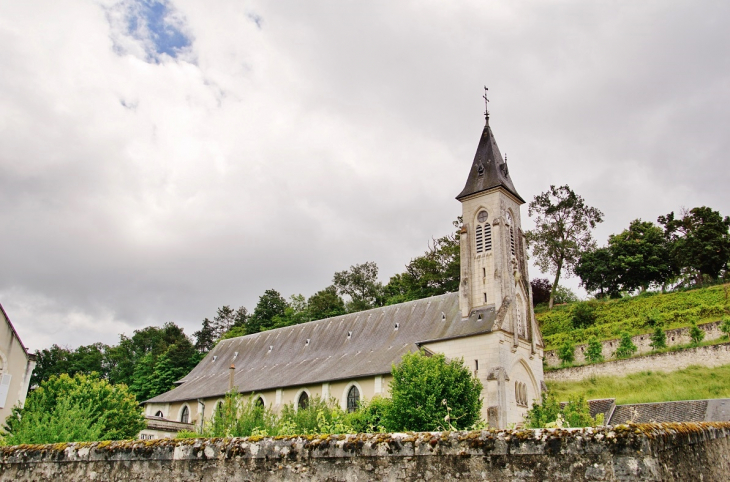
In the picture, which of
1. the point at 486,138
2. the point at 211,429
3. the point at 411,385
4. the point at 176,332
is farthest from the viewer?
the point at 176,332

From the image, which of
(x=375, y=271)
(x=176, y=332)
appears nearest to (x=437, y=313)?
(x=375, y=271)

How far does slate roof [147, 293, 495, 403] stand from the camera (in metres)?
36.8

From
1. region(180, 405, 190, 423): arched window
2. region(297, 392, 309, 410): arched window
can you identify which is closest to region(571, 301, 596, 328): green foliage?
region(297, 392, 309, 410): arched window

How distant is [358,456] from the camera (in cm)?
666

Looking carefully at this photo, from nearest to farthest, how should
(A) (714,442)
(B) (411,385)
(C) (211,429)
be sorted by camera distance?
(A) (714,442) < (C) (211,429) < (B) (411,385)

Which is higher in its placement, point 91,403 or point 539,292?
point 539,292

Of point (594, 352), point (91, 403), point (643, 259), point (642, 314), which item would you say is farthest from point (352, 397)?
point (643, 259)

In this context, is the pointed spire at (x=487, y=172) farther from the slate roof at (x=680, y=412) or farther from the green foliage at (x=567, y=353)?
the slate roof at (x=680, y=412)

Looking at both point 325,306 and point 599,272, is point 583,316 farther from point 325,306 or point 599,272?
point 325,306

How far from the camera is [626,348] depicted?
39906 mm

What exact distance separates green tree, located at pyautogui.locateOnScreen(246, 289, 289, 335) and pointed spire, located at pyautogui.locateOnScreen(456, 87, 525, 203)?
38.9 meters

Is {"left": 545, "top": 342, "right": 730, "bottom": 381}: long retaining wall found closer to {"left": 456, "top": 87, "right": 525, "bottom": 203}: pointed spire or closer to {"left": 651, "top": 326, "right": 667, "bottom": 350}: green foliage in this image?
{"left": 651, "top": 326, "right": 667, "bottom": 350}: green foliage

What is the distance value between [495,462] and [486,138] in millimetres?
39761

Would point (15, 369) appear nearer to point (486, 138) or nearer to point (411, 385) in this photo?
point (411, 385)
